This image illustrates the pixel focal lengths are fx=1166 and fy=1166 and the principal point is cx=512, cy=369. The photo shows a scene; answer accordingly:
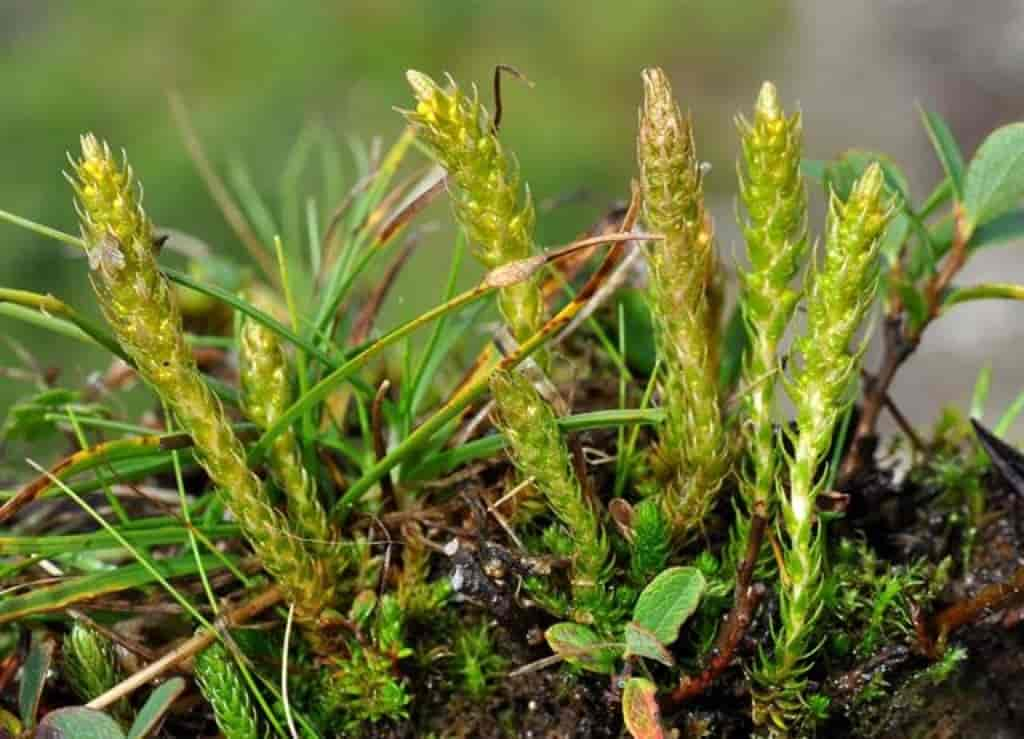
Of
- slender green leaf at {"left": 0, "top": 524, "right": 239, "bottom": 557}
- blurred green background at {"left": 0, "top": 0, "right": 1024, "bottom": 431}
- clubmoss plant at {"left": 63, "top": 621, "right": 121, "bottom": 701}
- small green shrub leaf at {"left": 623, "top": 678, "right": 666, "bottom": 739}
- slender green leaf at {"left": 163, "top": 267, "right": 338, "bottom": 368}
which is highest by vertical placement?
slender green leaf at {"left": 163, "top": 267, "right": 338, "bottom": 368}

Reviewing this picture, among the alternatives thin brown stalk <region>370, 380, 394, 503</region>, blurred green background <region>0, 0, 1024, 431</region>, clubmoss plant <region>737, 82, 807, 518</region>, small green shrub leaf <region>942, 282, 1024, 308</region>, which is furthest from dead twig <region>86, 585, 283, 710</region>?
blurred green background <region>0, 0, 1024, 431</region>

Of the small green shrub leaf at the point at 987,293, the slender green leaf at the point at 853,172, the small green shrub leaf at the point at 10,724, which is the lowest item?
the small green shrub leaf at the point at 10,724

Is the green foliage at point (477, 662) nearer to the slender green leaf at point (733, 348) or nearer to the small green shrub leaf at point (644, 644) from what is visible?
the small green shrub leaf at point (644, 644)

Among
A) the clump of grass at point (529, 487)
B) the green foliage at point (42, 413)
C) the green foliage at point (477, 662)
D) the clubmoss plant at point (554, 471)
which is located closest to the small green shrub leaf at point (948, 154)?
the clump of grass at point (529, 487)

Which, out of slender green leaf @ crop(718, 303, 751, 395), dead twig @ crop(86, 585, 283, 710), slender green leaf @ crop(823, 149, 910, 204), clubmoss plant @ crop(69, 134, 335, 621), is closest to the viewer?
clubmoss plant @ crop(69, 134, 335, 621)

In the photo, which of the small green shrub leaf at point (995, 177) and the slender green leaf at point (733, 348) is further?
the slender green leaf at point (733, 348)

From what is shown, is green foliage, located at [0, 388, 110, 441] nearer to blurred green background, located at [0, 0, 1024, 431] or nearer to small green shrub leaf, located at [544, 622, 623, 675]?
small green shrub leaf, located at [544, 622, 623, 675]

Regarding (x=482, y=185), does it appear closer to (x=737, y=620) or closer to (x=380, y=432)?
(x=380, y=432)

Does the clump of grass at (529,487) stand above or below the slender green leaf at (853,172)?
below
